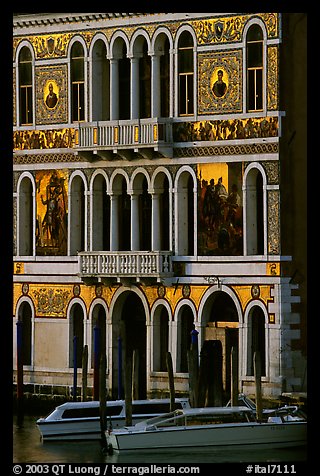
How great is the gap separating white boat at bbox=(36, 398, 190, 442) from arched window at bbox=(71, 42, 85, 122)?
18.8 feet

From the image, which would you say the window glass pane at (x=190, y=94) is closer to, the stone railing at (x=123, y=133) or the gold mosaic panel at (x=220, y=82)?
the gold mosaic panel at (x=220, y=82)

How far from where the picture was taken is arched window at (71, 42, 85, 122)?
4462 cm

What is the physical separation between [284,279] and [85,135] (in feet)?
15.1

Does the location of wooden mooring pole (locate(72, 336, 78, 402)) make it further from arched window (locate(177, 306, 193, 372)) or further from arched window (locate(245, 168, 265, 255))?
arched window (locate(245, 168, 265, 255))

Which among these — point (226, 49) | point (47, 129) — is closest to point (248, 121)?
point (226, 49)

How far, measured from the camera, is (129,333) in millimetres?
44250

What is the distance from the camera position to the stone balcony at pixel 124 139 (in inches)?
1690

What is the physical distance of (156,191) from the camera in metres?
43.4

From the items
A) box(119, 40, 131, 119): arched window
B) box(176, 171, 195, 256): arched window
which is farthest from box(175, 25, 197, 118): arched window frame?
box(119, 40, 131, 119): arched window

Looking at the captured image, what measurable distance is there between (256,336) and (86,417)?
3122 millimetres

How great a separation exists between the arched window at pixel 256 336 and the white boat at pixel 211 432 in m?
2.43

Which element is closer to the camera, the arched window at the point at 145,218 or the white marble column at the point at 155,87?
the white marble column at the point at 155,87

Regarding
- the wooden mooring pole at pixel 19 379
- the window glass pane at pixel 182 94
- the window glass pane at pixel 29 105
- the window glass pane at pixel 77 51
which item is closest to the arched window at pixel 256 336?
the window glass pane at pixel 182 94

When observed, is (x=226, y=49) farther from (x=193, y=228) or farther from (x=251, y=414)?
(x=251, y=414)
